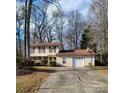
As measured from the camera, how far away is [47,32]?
3.48m

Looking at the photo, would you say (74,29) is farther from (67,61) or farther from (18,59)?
(18,59)

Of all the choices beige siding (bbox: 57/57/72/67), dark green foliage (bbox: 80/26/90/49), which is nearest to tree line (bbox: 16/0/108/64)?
dark green foliage (bbox: 80/26/90/49)

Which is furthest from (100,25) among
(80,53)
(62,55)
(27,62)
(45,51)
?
(27,62)

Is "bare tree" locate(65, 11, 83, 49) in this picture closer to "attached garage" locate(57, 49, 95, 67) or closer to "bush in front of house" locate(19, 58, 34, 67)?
"attached garage" locate(57, 49, 95, 67)

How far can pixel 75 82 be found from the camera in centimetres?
345

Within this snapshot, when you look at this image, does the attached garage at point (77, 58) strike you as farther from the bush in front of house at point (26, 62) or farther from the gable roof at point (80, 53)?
the bush in front of house at point (26, 62)

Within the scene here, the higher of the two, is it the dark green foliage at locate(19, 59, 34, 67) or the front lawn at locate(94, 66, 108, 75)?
the dark green foliage at locate(19, 59, 34, 67)

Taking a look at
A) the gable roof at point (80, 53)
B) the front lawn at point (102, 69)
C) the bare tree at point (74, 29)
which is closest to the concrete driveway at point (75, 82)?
the front lawn at point (102, 69)

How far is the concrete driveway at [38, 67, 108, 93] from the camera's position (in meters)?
3.39

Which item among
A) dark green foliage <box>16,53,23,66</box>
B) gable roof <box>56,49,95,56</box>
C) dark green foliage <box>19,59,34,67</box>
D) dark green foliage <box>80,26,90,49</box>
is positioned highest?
dark green foliage <box>80,26,90,49</box>

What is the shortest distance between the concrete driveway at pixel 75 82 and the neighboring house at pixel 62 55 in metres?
0.06

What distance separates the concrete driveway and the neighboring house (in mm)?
65
